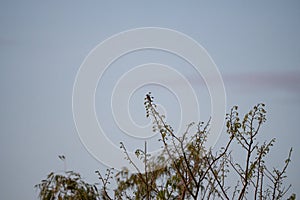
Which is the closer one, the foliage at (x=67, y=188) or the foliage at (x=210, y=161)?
the foliage at (x=210, y=161)

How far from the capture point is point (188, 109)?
3.62 meters

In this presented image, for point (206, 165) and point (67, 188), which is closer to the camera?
point (206, 165)

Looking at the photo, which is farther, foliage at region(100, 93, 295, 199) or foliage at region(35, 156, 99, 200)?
foliage at region(35, 156, 99, 200)

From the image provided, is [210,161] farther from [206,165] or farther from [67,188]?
[67,188]

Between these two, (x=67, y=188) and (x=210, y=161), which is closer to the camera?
(x=210, y=161)

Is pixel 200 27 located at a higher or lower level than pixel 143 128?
higher

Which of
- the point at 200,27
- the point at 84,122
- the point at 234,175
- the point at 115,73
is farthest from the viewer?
the point at 200,27

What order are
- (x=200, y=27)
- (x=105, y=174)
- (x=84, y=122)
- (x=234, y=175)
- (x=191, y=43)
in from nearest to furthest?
1. (x=105, y=174)
2. (x=234, y=175)
3. (x=84, y=122)
4. (x=191, y=43)
5. (x=200, y=27)

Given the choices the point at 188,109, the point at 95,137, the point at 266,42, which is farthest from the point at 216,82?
the point at 266,42

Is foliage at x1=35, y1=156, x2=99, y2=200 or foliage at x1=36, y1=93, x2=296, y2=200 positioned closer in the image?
foliage at x1=36, y1=93, x2=296, y2=200

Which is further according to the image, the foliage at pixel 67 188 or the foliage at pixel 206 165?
the foliage at pixel 67 188

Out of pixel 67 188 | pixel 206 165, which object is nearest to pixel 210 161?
pixel 206 165

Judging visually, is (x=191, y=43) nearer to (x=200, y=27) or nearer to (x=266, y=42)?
(x=200, y=27)

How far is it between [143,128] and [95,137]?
0.43 metres
